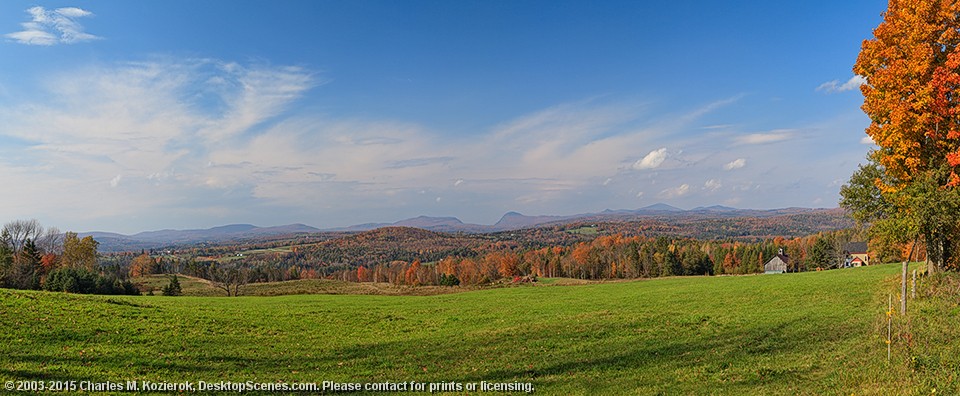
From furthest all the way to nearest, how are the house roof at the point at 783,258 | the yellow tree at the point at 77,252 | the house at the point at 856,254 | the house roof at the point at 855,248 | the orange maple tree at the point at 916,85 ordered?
the house roof at the point at 783,258 < the house roof at the point at 855,248 < the house at the point at 856,254 < the yellow tree at the point at 77,252 < the orange maple tree at the point at 916,85

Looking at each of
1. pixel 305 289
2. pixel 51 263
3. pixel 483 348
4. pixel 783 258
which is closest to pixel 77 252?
pixel 51 263

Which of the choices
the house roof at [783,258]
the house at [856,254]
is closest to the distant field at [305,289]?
the house roof at [783,258]

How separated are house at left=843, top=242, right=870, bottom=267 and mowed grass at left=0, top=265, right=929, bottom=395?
99082 mm

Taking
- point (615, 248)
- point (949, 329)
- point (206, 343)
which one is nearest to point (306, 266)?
point (615, 248)

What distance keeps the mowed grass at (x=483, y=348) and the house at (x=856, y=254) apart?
325 feet

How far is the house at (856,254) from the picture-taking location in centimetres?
10194

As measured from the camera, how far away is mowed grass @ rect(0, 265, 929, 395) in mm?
11523

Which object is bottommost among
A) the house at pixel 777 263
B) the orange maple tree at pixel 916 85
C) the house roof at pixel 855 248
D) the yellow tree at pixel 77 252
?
the house at pixel 777 263

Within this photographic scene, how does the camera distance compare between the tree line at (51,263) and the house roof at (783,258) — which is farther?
the house roof at (783,258)

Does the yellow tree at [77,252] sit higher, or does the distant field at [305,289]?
the yellow tree at [77,252]

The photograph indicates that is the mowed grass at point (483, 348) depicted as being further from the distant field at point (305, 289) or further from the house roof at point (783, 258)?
the house roof at point (783, 258)

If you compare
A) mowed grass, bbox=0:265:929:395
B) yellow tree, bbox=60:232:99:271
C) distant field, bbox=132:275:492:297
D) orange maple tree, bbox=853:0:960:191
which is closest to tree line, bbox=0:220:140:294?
yellow tree, bbox=60:232:99:271

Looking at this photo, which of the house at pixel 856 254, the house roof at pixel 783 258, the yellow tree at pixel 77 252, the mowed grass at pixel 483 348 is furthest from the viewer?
the house roof at pixel 783 258

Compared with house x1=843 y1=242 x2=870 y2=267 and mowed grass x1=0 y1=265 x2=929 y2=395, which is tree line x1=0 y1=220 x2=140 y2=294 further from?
house x1=843 y1=242 x2=870 y2=267
